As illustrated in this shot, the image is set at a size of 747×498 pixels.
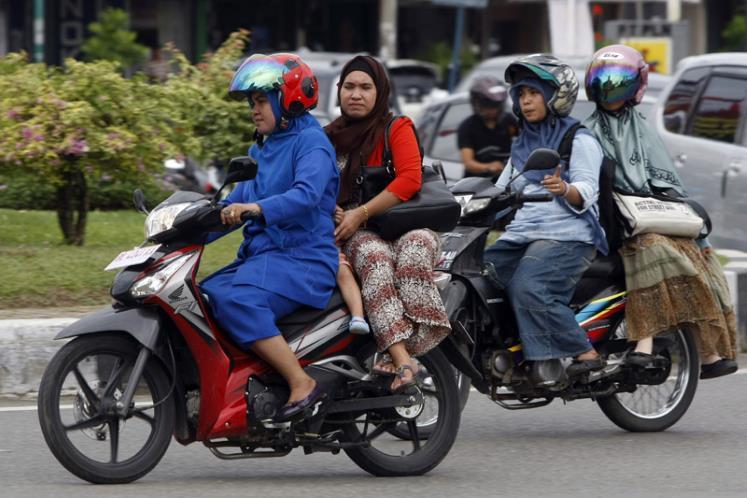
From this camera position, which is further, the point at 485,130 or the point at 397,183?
the point at 485,130

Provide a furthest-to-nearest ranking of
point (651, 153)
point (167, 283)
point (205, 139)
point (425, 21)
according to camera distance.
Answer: point (425, 21)
point (205, 139)
point (651, 153)
point (167, 283)

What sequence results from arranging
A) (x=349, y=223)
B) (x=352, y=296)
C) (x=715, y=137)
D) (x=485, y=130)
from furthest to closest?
(x=485, y=130) < (x=715, y=137) < (x=349, y=223) < (x=352, y=296)

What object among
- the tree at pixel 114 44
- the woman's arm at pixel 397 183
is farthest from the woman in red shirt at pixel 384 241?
the tree at pixel 114 44

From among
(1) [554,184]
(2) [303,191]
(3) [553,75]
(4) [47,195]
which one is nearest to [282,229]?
(2) [303,191]

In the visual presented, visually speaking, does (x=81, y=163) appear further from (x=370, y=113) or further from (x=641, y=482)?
(x=641, y=482)

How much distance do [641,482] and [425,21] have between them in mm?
33343

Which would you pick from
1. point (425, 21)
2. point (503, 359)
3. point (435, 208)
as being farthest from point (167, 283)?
point (425, 21)

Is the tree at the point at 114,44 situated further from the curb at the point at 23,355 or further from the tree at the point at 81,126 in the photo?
the curb at the point at 23,355

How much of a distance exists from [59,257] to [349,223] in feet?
13.9

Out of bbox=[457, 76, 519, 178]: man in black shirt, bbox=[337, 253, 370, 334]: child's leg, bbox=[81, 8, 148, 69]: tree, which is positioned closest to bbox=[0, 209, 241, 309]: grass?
bbox=[457, 76, 519, 178]: man in black shirt

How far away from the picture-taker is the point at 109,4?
33750 mm

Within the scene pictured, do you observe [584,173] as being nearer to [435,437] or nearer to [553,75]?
[553,75]

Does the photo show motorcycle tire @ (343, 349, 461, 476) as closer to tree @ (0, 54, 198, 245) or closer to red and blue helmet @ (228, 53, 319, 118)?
red and blue helmet @ (228, 53, 319, 118)

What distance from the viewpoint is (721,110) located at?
37.9 feet
